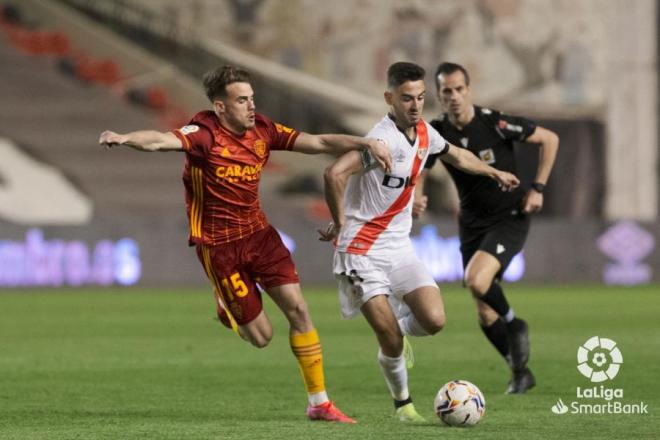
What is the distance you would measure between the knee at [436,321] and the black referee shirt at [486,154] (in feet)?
6.17

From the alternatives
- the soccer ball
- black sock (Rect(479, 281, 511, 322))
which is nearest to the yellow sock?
the soccer ball

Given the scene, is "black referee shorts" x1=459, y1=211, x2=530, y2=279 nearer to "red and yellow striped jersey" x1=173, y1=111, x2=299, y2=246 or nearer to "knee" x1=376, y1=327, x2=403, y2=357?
"knee" x1=376, y1=327, x2=403, y2=357

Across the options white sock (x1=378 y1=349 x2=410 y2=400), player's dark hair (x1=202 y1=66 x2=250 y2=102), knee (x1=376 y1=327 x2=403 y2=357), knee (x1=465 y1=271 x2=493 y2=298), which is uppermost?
player's dark hair (x1=202 y1=66 x2=250 y2=102)

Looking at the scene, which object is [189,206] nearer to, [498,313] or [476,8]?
[498,313]

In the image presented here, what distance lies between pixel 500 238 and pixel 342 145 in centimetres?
231

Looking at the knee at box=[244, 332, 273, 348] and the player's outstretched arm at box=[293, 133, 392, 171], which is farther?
the knee at box=[244, 332, 273, 348]

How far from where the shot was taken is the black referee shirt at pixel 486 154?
964 cm

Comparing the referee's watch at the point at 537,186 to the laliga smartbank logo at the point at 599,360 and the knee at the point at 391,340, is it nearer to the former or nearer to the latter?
the laliga smartbank logo at the point at 599,360

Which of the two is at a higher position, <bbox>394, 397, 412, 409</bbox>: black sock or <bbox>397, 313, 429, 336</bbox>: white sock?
<bbox>397, 313, 429, 336</bbox>: white sock

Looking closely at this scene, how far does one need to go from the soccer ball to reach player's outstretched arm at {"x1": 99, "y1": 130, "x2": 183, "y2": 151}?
192 centimetres

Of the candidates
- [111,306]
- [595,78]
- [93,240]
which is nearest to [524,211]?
[111,306]

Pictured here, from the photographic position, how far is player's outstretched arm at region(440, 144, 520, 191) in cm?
835

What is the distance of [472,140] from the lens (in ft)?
31.6

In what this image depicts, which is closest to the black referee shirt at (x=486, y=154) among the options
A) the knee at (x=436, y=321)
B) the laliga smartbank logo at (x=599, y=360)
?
the laliga smartbank logo at (x=599, y=360)
